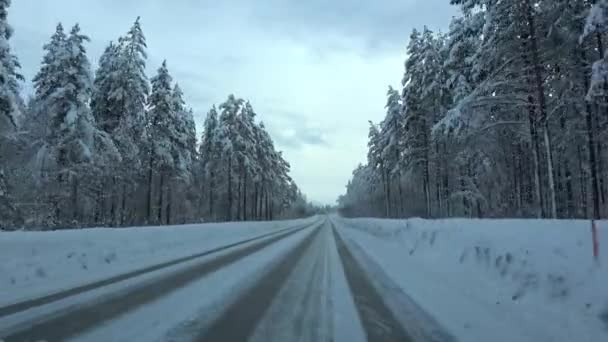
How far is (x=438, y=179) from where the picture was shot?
34.2m

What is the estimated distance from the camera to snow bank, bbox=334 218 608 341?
4500 millimetres

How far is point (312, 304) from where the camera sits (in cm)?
594

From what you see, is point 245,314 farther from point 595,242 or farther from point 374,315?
point 595,242

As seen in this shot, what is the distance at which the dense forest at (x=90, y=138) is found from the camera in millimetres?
25406

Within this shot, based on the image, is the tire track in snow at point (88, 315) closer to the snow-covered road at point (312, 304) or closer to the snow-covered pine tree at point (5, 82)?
the snow-covered road at point (312, 304)

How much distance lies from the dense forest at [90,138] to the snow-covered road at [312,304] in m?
14.4

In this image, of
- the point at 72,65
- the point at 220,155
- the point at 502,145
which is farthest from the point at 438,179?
the point at 72,65

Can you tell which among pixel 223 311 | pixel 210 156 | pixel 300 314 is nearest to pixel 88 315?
pixel 223 311

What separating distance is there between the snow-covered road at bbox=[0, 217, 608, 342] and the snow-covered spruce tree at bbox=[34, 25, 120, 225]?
1907 centimetres

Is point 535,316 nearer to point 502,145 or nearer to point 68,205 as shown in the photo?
point 502,145

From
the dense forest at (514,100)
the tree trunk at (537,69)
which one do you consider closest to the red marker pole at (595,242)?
the dense forest at (514,100)

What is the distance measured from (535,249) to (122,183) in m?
35.0

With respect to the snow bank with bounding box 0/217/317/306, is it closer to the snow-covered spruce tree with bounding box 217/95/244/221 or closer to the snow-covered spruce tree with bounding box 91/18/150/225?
the snow-covered spruce tree with bounding box 91/18/150/225

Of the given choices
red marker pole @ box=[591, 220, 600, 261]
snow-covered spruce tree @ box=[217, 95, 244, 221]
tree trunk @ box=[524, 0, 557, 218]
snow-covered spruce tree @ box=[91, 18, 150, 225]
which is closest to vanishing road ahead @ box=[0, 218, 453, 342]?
red marker pole @ box=[591, 220, 600, 261]
